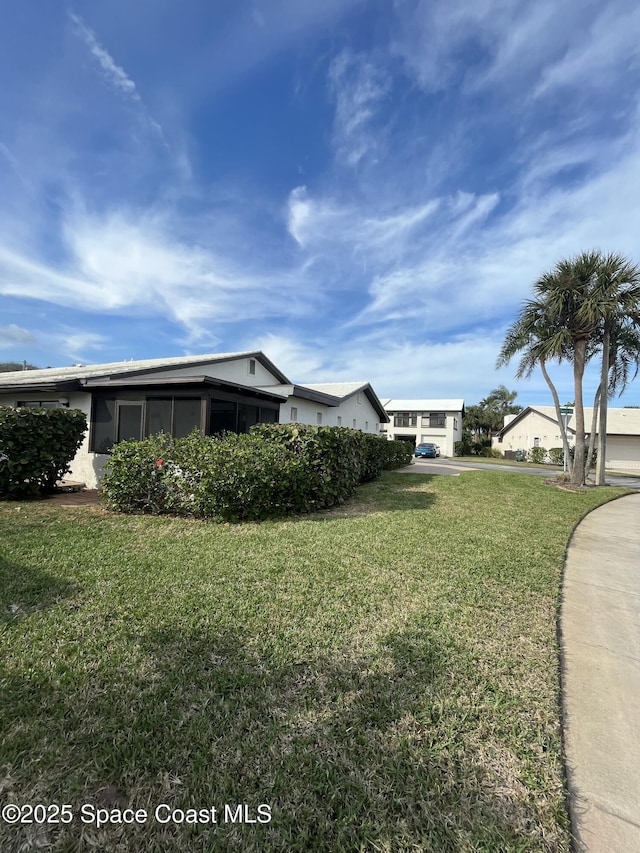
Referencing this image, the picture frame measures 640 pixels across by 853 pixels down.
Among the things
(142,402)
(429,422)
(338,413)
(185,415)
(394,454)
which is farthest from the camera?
(429,422)

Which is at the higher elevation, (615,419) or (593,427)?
(615,419)

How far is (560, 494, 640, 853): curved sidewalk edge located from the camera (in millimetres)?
1676

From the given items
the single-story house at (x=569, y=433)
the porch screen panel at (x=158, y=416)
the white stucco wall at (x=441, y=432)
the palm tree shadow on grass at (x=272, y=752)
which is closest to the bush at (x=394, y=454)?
the porch screen panel at (x=158, y=416)

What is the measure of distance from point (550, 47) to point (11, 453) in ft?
42.0

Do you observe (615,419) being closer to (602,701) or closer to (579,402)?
(579,402)

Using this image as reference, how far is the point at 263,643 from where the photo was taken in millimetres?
2846

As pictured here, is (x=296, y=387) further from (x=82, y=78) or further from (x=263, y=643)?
(x=263, y=643)

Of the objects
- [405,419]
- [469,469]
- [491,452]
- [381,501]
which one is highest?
[405,419]

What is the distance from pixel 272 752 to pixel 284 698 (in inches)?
15.0

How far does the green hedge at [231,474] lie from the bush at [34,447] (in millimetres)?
2099

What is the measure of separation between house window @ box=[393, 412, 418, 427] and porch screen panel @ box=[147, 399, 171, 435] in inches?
1336

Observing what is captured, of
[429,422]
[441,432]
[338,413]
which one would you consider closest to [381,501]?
[338,413]

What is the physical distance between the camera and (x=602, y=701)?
7.98 ft

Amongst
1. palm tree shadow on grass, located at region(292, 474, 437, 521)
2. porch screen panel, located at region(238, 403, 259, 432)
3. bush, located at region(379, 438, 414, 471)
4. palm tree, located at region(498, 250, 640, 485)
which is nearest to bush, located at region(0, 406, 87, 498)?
porch screen panel, located at region(238, 403, 259, 432)
